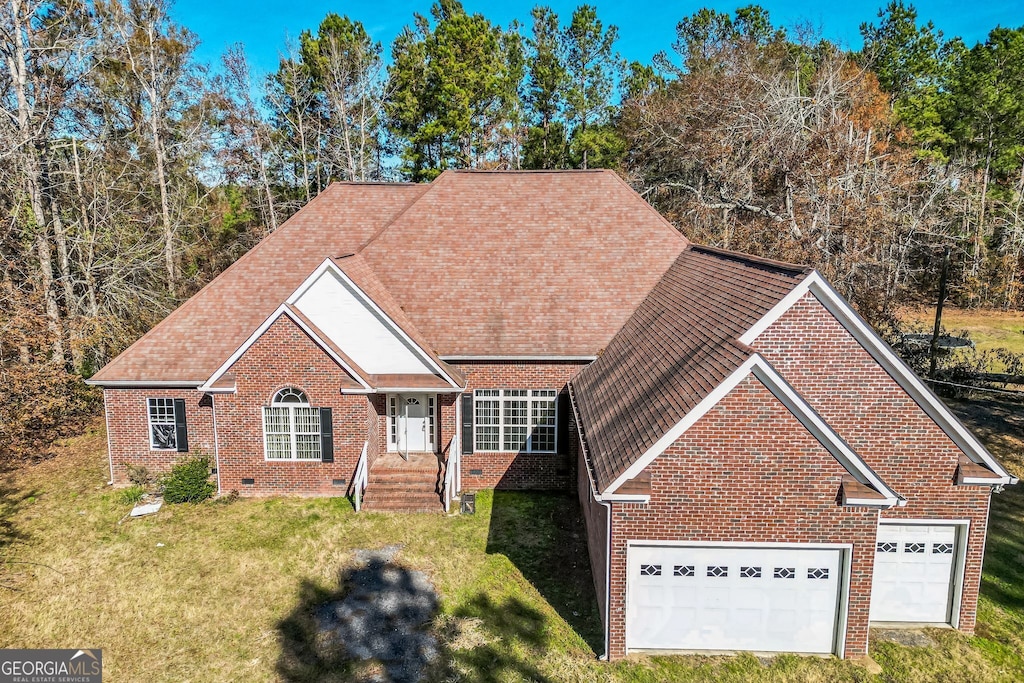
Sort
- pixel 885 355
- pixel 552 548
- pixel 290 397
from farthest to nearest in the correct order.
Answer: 1. pixel 290 397
2. pixel 552 548
3. pixel 885 355

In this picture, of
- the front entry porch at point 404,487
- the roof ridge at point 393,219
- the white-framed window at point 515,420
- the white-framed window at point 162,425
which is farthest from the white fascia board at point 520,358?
the white-framed window at point 162,425

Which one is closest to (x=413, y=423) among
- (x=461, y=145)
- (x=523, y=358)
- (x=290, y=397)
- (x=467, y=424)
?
(x=467, y=424)

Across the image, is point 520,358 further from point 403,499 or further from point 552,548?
point 552,548

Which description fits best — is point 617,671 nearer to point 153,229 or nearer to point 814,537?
point 814,537

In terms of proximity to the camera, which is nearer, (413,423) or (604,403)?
(604,403)

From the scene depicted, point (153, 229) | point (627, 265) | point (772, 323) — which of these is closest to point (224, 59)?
point (153, 229)

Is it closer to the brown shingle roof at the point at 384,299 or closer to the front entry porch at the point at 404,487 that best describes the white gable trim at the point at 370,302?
the brown shingle roof at the point at 384,299
